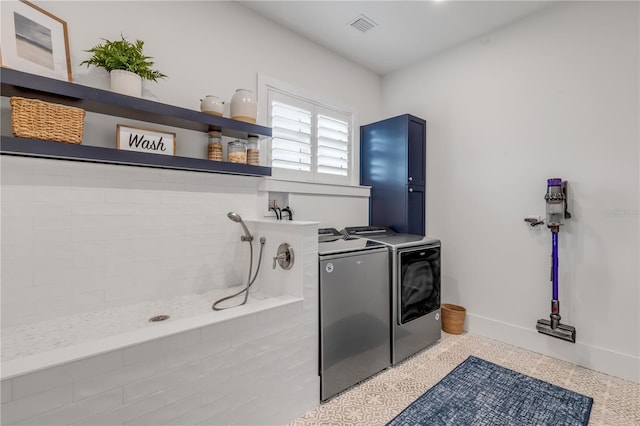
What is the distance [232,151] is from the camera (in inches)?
83.0

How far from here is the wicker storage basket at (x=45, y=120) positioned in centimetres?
134

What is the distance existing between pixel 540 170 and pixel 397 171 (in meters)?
1.20

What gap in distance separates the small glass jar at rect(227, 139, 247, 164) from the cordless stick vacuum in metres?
2.36

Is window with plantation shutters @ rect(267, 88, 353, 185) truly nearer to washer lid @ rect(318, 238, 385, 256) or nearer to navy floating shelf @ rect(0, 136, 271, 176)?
navy floating shelf @ rect(0, 136, 271, 176)

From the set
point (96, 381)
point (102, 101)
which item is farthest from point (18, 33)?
point (96, 381)

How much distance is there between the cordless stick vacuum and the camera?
219 centimetres

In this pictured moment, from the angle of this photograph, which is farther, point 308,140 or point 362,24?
point 308,140

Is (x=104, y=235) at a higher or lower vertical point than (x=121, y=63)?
lower

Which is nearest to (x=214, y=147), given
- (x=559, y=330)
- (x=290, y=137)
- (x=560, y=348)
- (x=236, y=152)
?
(x=236, y=152)

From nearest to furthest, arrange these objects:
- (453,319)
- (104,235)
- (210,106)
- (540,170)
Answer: (104,235) → (210,106) → (540,170) → (453,319)

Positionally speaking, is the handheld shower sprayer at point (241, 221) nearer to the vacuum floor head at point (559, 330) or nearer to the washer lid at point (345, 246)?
the washer lid at point (345, 246)

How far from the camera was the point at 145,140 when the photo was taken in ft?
5.75

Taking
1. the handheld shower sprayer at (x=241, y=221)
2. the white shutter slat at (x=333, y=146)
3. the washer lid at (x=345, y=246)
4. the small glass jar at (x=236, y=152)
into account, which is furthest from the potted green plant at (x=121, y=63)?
the white shutter slat at (x=333, y=146)

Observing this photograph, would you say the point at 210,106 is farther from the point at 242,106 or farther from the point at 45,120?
the point at 45,120
